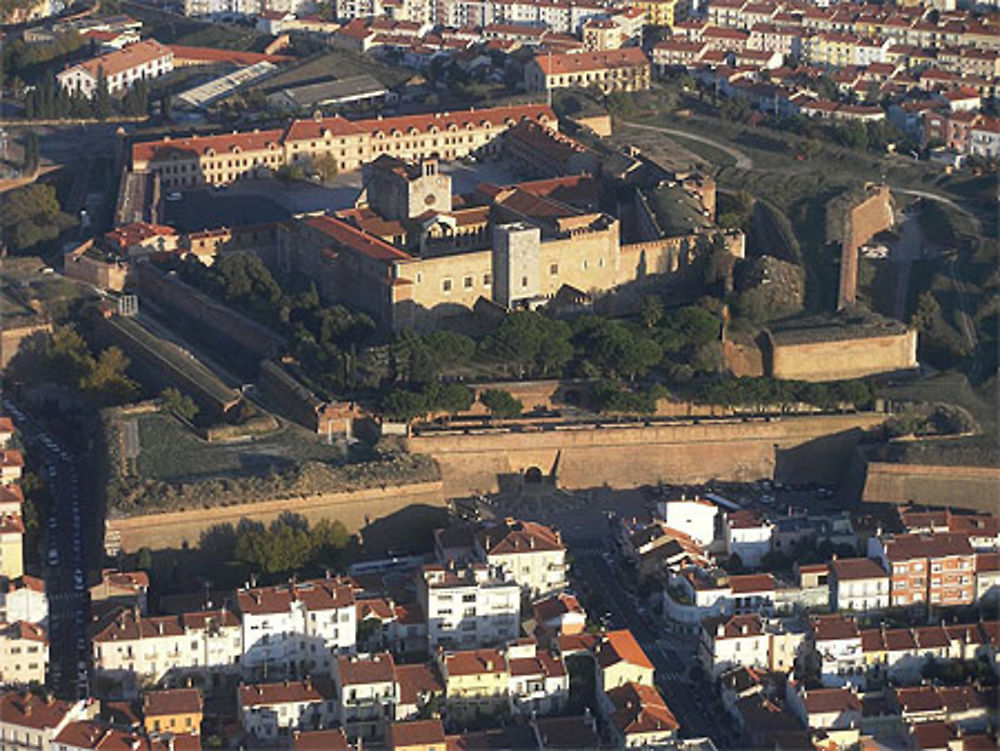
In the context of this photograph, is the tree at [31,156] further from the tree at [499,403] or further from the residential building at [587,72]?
the tree at [499,403]

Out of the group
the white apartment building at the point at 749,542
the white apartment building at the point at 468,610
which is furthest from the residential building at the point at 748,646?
the white apartment building at the point at 749,542

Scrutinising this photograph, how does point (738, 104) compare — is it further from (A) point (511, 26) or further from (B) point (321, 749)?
(B) point (321, 749)

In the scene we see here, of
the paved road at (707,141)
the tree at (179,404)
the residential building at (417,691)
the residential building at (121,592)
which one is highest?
the paved road at (707,141)

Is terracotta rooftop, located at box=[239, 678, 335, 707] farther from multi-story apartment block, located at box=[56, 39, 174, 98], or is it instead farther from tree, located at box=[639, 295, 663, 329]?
multi-story apartment block, located at box=[56, 39, 174, 98]

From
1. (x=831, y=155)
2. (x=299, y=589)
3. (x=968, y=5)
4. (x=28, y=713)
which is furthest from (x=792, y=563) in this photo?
(x=968, y=5)

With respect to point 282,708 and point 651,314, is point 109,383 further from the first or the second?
point 282,708

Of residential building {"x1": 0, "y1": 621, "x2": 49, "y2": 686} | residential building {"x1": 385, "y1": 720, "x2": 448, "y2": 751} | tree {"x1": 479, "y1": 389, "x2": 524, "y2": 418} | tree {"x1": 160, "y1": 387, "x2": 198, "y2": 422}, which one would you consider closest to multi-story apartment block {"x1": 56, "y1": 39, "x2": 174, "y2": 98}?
tree {"x1": 160, "y1": 387, "x2": 198, "y2": 422}
